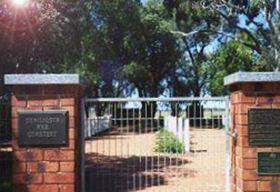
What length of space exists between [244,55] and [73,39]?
20.1 metres

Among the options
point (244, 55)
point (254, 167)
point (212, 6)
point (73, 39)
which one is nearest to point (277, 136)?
point (254, 167)

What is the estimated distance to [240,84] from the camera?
7816 millimetres

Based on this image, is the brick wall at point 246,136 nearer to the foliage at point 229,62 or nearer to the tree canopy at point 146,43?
the tree canopy at point 146,43

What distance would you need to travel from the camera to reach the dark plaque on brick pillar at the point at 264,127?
25.4ft

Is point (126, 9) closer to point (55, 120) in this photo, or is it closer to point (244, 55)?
point (244, 55)

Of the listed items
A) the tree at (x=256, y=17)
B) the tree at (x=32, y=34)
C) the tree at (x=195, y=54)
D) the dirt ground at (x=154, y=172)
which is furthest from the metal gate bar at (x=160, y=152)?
the tree at (x=195, y=54)

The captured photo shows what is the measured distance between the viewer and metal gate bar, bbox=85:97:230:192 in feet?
32.5

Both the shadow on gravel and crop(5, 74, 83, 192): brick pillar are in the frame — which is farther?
A: the shadow on gravel

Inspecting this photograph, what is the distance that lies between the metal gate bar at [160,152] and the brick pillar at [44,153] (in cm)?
64

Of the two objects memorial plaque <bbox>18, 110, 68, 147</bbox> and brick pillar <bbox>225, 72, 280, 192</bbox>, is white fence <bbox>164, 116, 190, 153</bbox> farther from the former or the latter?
memorial plaque <bbox>18, 110, 68, 147</bbox>

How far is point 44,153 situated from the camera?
307 inches

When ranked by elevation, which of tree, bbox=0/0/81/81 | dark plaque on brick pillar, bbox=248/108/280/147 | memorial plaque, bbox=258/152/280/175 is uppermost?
tree, bbox=0/0/81/81

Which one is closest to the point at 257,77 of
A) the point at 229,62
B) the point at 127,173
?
the point at 127,173

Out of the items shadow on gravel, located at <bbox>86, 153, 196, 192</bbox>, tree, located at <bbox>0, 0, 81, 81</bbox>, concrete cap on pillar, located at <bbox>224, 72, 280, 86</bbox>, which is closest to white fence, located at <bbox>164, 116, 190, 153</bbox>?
shadow on gravel, located at <bbox>86, 153, 196, 192</bbox>
